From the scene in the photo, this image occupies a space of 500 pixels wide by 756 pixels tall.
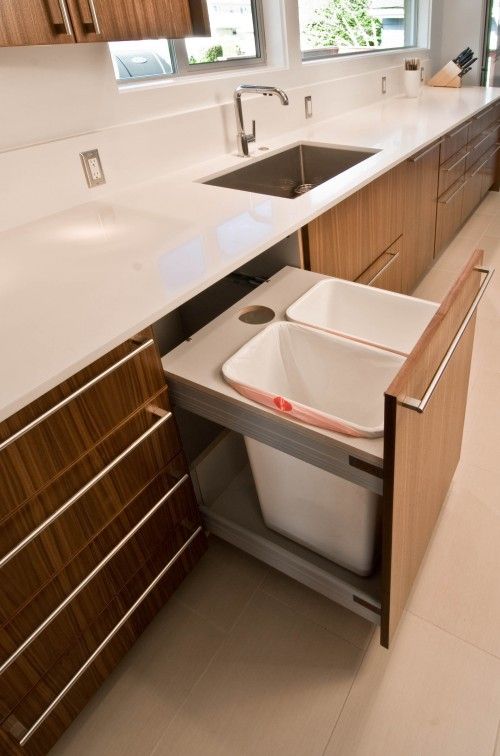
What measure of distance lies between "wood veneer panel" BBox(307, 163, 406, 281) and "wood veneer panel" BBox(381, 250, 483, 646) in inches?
22.5

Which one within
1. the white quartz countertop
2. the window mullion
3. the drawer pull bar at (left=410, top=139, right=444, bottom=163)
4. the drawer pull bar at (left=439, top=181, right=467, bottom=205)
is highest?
the window mullion

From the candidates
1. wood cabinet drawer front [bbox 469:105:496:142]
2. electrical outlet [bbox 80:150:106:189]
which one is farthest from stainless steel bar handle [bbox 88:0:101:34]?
wood cabinet drawer front [bbox 469:105:496:142]

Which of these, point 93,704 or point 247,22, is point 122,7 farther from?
point 93,704

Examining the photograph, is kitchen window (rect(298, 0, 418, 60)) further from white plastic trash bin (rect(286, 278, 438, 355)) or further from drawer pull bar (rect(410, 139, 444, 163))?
white plastic trash bin (rect(286, 278, 438, 355))

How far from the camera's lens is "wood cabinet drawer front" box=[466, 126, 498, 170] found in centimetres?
297

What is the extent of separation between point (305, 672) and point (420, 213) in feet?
6.76

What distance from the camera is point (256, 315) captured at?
4.22ft

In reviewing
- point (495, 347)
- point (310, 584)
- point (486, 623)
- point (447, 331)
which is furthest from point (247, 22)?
point (486, 623)

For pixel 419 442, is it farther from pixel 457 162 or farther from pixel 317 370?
pixel 457 162

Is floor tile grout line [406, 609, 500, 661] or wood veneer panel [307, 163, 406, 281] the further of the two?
wood veneer panel [307, 163, 406, 281]

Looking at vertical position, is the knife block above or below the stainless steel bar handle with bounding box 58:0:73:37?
below

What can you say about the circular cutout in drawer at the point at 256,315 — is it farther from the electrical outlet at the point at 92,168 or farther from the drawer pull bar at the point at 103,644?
the electrical outlet at the point at 92,168

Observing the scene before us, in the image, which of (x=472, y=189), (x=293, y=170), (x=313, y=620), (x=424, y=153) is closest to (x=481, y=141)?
(x=472, y=189)

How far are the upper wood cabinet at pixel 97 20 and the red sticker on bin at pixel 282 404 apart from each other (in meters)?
0.99
